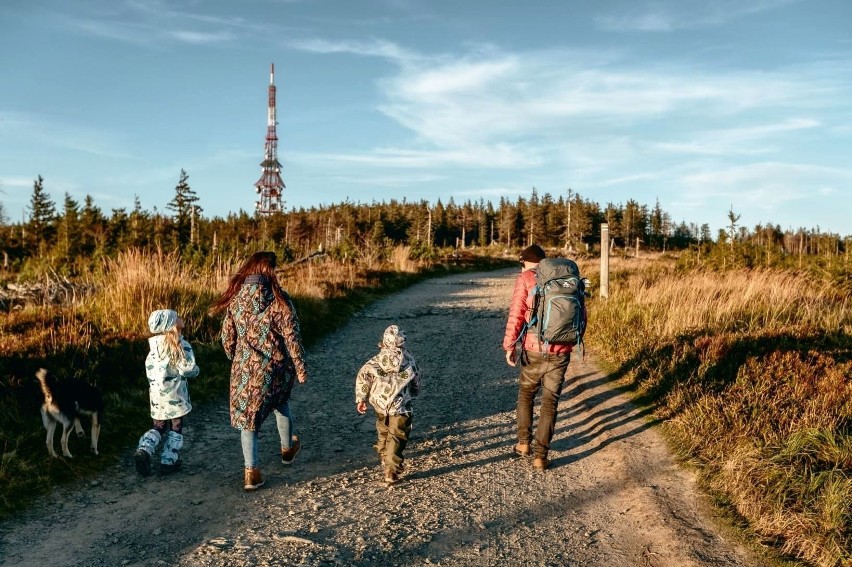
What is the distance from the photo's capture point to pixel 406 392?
16.6 ft

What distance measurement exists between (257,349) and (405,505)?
70.3 inches

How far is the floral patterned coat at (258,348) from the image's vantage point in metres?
4.91

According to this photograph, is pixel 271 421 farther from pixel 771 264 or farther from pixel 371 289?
pixel 771 264

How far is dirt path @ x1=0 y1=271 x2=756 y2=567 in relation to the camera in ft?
12.6

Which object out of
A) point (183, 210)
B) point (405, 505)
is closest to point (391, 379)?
point (405, 505)

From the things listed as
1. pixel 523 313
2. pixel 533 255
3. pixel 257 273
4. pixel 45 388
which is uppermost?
pixel 533 255

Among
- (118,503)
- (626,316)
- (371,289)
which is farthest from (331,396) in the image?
(371,289)

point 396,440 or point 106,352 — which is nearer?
point 396,440

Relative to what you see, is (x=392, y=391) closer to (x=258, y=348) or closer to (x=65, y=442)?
(x=258, y=348)

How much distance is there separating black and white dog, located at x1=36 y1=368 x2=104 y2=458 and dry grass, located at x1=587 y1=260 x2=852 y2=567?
18.2 ft

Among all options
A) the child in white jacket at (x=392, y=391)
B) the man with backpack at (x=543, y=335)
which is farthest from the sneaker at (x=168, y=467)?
the man with backpack at (x=543, y=335)

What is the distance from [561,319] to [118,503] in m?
3.99

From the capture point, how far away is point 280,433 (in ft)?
17.6

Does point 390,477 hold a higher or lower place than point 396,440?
lower
